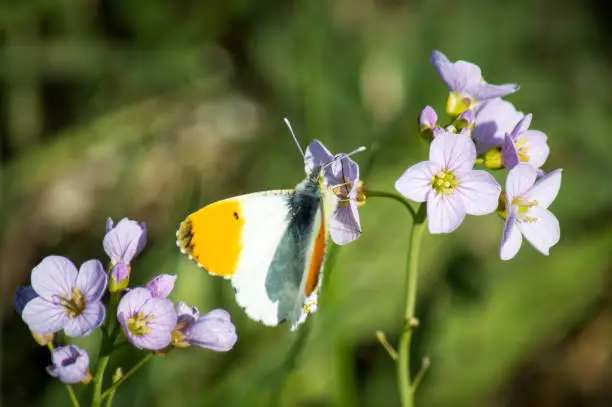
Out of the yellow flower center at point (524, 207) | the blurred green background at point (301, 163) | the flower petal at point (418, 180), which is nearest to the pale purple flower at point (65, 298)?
the flower petal at point (418, 180)

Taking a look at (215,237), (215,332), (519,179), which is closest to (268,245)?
(215,237)

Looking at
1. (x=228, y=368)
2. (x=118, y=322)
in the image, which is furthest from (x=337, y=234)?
(x=228, y=368)

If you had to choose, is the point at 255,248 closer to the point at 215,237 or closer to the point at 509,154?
the point at 215,237

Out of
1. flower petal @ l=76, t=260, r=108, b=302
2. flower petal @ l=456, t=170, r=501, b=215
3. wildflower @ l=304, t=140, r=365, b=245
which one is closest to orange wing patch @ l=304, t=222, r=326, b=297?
wildflower @ l=304, t=140, r=365, b=245

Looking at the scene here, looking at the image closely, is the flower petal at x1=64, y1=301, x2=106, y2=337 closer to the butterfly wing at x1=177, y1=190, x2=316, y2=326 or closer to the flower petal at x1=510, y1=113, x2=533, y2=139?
the butterfly wing at x1=177, y1=190, x2=316, y2=326

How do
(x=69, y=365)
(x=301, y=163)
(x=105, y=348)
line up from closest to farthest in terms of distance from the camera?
(x=69, y=365) → (x=105, y=348) → (x=301, y=163)

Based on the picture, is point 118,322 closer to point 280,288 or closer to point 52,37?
point 280,288
